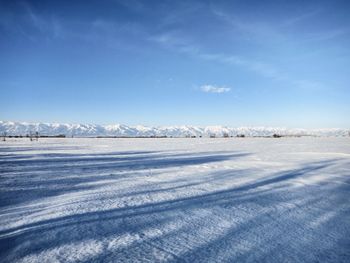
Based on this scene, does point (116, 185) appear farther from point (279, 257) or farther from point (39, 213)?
point (279, 257)

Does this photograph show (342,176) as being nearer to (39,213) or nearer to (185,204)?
(185,204)

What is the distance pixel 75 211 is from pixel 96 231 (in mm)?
854

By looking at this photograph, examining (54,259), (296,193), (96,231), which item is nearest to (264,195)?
(296,193)

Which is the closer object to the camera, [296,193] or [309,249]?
[309,249]

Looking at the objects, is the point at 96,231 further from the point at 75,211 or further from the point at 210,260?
the point at 210,260

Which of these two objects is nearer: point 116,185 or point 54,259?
point 54,259

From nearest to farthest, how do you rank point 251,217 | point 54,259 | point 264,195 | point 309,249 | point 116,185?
1. point 54,259
2. point 309,249
3. point 251,217
4. point 264,195
5. point 116,185

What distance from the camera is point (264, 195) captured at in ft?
15.3

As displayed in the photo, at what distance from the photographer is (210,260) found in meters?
2.22

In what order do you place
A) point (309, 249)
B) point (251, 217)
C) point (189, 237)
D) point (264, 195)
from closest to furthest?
1. point (309, 249)
2. point (189, 237)
3. point (251, 217)
4. point (264, 195)

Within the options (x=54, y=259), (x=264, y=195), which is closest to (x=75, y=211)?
(x=54, y=259)

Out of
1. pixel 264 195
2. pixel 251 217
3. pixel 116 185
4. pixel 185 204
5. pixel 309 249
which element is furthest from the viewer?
pixel 116 185

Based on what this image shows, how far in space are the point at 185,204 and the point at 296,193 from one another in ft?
7.74

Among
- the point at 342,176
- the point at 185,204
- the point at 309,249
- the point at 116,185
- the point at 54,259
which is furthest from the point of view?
the point at 342,176
